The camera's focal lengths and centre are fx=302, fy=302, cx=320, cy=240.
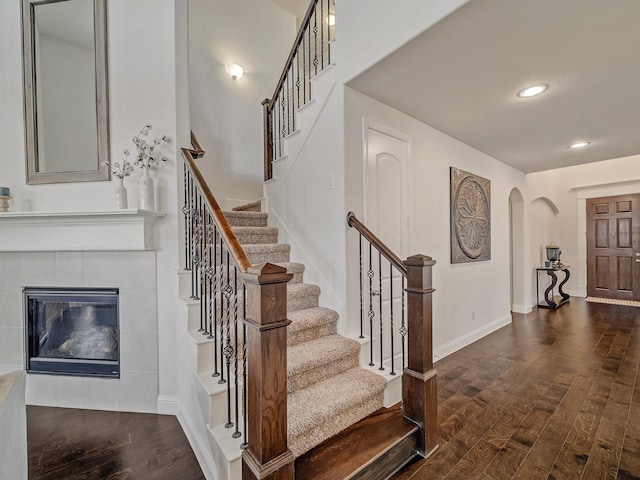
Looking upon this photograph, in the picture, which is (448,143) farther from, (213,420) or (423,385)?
(213,420)

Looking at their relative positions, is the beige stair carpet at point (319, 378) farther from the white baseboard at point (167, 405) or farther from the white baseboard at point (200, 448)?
the white baseboard at point (167, 405)

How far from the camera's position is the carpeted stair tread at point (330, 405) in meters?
1.65

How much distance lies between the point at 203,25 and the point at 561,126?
4.46 m

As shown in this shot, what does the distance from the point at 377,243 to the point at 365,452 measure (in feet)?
4.13

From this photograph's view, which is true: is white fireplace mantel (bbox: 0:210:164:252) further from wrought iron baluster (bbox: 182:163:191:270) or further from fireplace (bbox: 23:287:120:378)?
fireplace (bbox: 23:287:120:378)

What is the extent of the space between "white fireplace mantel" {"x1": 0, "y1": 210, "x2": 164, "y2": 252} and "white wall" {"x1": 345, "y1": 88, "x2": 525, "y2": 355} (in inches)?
61.7

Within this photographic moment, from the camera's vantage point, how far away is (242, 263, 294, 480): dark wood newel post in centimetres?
123

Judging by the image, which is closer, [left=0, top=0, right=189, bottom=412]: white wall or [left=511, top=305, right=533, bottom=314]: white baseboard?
[left=0, top=0, right=189, bottom=412]: white wall

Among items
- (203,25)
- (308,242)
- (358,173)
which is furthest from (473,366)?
(203,25)

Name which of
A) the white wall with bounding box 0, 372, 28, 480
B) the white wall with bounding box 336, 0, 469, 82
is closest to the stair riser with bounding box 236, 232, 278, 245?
the white wall with bounding box 336, 0, 469, 82

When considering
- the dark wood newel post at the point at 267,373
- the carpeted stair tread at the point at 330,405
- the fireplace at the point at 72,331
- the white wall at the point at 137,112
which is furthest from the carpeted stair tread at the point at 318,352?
the fireplace at the point at 72,331

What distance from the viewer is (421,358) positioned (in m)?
1.89

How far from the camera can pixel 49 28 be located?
98.0 inches

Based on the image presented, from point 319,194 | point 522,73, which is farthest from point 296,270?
point 522,73
